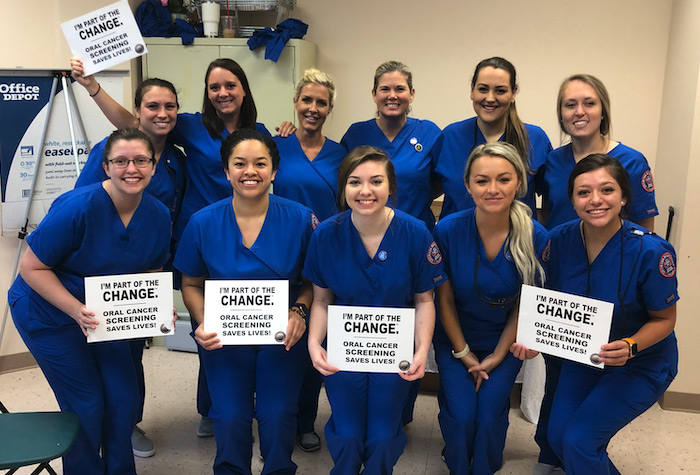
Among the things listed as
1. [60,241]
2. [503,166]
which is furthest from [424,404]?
[60,241]

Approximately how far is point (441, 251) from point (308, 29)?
233cm

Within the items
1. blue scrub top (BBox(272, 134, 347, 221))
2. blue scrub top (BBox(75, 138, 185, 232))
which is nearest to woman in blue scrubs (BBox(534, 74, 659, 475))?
blue scrub top (BBox(272, 134, 347, 221))

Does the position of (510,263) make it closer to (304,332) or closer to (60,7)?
(304,332)

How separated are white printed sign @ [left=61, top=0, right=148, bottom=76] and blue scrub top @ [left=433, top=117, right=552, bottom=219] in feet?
3.94

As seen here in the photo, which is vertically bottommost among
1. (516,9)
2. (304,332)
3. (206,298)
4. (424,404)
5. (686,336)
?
(424,404)

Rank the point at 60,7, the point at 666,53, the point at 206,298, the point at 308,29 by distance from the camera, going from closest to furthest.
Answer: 1. the point at 206,298
2. the point at 60,7
3. the point at 666,53
4. the point at 308,29

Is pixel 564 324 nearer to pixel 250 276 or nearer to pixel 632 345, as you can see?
pixel 632 345

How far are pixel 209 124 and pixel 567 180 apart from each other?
4.57 feet

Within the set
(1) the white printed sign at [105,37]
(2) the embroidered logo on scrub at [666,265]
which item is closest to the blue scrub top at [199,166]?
(1) the white printed sign at [105,37]

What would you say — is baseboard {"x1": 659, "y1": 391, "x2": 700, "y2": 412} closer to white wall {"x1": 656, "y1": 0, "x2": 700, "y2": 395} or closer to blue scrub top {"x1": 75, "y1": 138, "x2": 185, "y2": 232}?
white wall {"x1": 656, "y1": 0, "x2": 700, "y2": 395}

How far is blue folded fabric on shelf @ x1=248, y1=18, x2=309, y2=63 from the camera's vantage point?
3.52 m

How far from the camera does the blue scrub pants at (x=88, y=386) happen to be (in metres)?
2.03

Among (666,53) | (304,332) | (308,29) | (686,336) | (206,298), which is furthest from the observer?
(308,29)

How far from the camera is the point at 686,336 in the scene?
294cm
